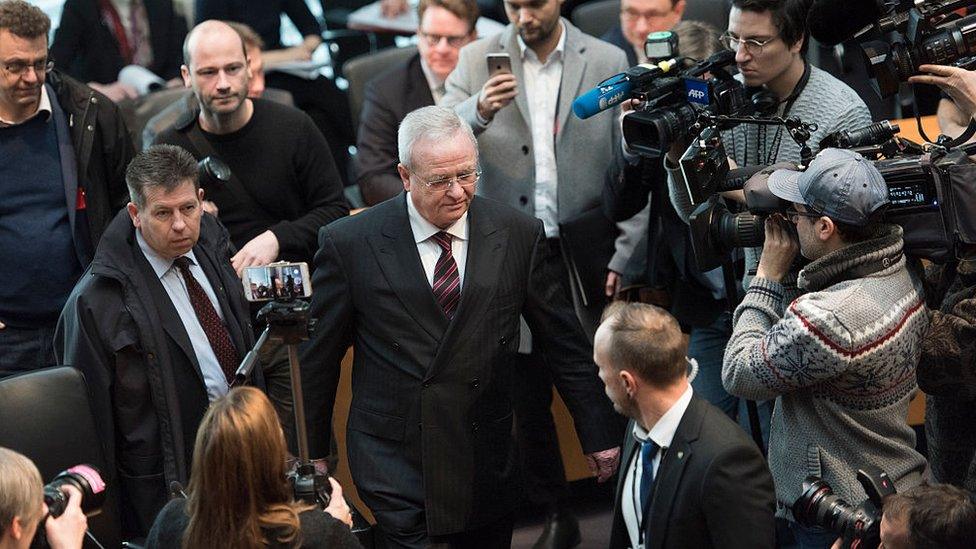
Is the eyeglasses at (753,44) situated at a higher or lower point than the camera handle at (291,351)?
higher

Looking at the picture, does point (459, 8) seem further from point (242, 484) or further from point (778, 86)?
point (242, 484)

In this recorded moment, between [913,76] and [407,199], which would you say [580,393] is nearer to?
[407,199]

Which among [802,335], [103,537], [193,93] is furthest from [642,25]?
[103,537]

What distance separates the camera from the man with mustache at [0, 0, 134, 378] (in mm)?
4676

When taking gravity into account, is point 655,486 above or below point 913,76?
below

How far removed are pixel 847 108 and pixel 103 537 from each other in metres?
2.58

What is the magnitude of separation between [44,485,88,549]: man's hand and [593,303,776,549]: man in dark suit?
1269 mm

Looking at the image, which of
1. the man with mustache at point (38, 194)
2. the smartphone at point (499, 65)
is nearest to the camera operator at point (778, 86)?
the smartphone at point (499, 65)

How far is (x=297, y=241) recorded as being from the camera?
16.1 feet

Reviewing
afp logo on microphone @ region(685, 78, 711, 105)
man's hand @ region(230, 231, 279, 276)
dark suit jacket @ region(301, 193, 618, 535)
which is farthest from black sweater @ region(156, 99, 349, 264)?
afp logo on microphone @ region(685, 78, 711, 105)

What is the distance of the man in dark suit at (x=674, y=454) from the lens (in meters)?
3.17

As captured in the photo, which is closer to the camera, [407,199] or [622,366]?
[622,366]

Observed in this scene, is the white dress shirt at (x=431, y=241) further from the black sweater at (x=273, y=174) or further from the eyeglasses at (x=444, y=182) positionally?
the black sweater at (x=273, y=174)

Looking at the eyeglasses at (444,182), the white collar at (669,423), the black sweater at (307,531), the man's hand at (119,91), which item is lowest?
the black sweater at (307,531)
